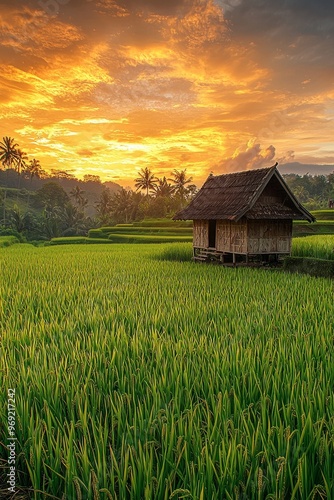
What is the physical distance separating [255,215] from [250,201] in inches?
18.3

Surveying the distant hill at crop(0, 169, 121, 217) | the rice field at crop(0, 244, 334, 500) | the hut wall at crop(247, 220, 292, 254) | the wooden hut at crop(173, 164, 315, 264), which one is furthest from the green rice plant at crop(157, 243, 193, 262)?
the distant hill at crop(0, 169, 121, 217)

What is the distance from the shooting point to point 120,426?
227cm

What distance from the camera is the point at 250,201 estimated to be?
39.7ft

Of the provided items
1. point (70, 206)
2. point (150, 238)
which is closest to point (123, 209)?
point (70, 206)

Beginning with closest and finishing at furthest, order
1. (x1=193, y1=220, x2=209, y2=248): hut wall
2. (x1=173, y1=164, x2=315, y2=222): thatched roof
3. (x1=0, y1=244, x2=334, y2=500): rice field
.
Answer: (x1=0, y1=244, x2=334, y2=500): rice field → (x1=173, y1=164, x2=315, y2=222): thatched roof → (x1=193, y1=220, x2=209, y2=248): hut wall

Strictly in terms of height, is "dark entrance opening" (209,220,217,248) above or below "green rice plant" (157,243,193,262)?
above

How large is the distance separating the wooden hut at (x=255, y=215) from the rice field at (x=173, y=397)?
216 inches

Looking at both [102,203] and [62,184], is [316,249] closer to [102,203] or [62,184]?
[102,203]

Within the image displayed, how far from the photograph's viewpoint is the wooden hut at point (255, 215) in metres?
12.4

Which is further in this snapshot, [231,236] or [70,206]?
[70,206]

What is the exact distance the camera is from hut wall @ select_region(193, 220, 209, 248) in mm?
14820

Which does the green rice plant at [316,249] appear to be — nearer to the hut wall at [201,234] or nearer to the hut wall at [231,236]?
the hut wall at [231,236]

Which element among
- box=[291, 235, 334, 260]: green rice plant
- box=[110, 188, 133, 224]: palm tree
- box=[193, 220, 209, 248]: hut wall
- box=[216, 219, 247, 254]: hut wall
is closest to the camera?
box=[291, 235, 334, 260]: green rice plant

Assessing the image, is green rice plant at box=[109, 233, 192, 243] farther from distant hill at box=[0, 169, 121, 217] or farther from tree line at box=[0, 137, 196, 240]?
distant hill at box=[0, 169, 121, 217]
